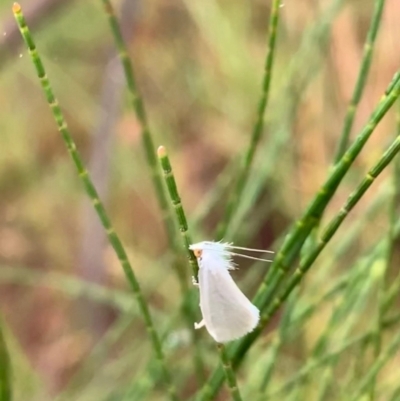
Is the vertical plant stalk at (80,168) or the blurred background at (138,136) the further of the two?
the blurred background at (138,136)

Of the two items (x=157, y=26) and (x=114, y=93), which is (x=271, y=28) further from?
(x=157, y=26)

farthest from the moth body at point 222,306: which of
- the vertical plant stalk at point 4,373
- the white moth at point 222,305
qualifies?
the vertical plant stalk at point 4,373

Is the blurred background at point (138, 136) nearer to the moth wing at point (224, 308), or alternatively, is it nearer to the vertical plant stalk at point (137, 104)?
the vertical plant stalk at point (137, 104)

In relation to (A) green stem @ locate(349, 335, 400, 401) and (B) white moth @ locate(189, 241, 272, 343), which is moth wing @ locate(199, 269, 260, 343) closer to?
(B) white moth @ locate(189, 241, 272, 343)

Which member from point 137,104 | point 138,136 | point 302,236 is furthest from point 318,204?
point 138,136

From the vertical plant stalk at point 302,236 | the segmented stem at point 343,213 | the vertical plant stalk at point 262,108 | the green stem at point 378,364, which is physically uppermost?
the vertical plant stalk at point 262,108

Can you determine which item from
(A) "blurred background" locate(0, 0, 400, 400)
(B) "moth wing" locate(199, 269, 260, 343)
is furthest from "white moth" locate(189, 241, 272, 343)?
(A) "blurred background" locate(0, 0, 400, 400)

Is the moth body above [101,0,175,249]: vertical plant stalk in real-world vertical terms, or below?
below

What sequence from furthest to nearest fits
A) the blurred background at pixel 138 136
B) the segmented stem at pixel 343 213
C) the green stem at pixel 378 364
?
the blurred background at pixel 138 136
the green stem at pixel 378 364
the segmented stem at pixel 343 213
